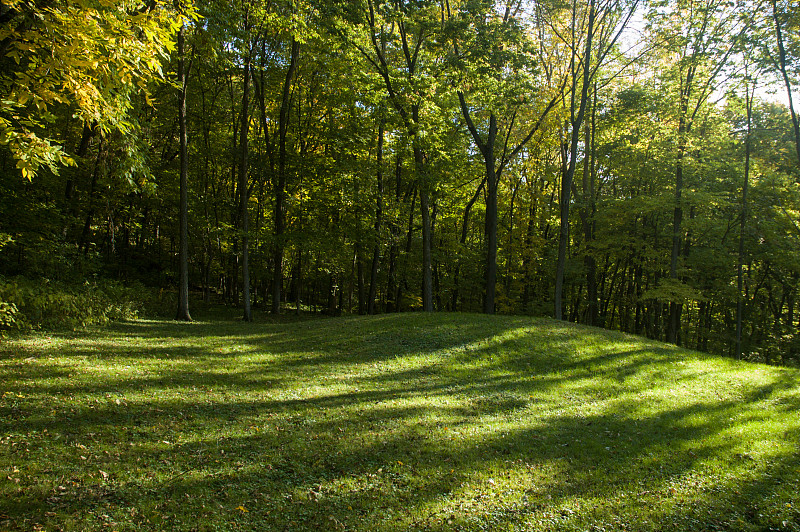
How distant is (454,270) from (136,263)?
1924 cm

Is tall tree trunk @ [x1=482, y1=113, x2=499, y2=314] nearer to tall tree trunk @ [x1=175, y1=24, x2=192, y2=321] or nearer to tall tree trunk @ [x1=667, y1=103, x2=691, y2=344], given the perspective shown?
tall tree trunk @ [x1=667, y1=103, x2=691, y2=344]

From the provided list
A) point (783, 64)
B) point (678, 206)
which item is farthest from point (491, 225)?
point (783, 64)

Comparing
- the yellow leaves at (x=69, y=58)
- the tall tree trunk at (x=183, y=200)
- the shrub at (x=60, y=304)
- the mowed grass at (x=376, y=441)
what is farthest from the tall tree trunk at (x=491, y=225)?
the yellow leaves at (x=69, y=58)

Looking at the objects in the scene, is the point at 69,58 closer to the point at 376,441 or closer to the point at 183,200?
the point at 376,441

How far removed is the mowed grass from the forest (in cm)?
467

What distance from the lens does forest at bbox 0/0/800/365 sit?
52.1ft

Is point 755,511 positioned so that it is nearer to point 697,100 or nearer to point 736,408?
point 736,408

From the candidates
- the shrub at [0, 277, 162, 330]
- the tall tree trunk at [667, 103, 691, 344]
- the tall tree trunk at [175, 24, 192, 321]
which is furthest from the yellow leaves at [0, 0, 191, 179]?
the tall tree trunk at [667, 103, 691, 344]

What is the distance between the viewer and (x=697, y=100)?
2225 cm

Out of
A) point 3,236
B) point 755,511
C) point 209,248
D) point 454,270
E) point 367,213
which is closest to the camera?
point 755,511

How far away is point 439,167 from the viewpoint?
19453mm

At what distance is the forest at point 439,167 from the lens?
626 inches

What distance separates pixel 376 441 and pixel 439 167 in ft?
50.0

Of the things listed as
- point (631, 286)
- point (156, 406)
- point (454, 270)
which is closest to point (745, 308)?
point (631, 286)
